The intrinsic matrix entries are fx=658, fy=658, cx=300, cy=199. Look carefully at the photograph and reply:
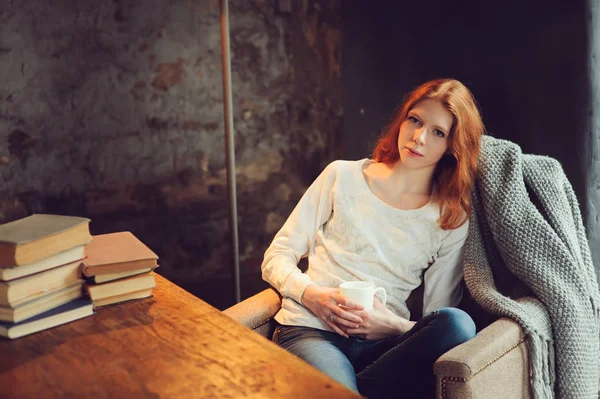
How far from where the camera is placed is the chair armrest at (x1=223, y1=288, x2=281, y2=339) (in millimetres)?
1798

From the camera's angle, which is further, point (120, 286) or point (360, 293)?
point (360, 293)

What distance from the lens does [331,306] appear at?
5.66 feet

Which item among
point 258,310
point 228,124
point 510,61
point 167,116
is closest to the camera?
point 258,310

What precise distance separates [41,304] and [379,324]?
2.77 ft

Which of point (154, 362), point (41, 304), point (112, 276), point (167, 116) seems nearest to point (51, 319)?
point (41, 304)

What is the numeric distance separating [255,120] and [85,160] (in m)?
0.88

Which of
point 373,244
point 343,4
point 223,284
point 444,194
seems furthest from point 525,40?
point 223,284

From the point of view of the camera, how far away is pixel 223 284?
342 centimetres

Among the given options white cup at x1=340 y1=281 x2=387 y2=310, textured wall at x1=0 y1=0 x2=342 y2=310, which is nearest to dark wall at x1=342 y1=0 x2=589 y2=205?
textured wall at x1=0 y1=0 x2=342 y2=310

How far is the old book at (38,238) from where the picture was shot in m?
1.23

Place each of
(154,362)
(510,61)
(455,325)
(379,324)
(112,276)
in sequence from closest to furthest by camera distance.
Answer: (154,362) → (112,276) → (455,325) → (379,324) → (510,61)

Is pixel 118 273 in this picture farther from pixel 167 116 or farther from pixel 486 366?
pixel 167 116

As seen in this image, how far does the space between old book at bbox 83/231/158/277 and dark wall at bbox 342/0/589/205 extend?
150cm

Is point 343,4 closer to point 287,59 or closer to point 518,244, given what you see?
point 287,59
